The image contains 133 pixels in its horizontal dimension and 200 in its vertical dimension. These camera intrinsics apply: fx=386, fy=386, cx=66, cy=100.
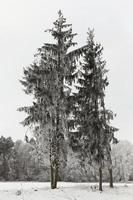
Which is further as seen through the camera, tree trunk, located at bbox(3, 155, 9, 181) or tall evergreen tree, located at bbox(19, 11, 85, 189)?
tree trunk, located at bbox(3, 155, 9, 181)

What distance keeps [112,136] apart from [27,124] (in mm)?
7132

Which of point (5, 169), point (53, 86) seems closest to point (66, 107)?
point (53, 86)

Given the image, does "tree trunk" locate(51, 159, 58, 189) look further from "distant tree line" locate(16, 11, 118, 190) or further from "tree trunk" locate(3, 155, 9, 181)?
"tree trunk" locate(3, 155, 9, 181)

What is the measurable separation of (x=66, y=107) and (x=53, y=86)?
1.90 meters

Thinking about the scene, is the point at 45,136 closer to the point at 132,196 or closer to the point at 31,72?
the point at 31,72

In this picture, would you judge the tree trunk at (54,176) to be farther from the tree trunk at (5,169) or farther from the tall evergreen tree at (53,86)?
the tree trunk at (5,169)

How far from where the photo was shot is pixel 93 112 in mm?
31078

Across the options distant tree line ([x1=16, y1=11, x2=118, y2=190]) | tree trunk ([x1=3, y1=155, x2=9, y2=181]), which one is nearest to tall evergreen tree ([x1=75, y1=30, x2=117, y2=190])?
→ distant tree line ([x1=16, y1=11, x2=118, y2=190])

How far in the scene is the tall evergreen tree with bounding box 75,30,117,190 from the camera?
30.1 meters

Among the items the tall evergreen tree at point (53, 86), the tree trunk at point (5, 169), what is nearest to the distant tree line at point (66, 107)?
the tall evergreen tree at point (53, 86)

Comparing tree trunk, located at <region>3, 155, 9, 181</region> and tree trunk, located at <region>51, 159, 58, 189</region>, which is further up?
tree trunk, located at <region>3, 155, 9, 181</region>

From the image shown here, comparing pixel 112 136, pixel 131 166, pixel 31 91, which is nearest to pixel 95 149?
pixel 112 136

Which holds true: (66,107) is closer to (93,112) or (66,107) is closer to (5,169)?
(93,112)

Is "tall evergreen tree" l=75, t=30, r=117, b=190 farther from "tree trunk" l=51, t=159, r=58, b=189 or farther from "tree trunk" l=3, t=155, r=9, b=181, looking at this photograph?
"tree trunk" l=3, t=155, r=9, b=181
